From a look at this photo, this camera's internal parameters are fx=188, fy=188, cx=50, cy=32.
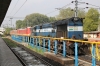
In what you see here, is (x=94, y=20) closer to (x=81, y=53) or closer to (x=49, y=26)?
(x=49, y=26)

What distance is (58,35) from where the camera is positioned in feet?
58.5

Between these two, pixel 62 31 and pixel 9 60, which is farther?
pixel 62 31

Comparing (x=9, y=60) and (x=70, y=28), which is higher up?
(x=70, y=28)

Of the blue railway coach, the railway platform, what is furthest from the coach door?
the railway platform

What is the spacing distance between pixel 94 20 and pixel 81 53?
162ft

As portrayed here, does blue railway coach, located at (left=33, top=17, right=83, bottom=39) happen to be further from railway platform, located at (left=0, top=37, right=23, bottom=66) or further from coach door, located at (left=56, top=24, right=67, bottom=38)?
railway platform, located at (left=0, top=37, right=23, bottom=66)

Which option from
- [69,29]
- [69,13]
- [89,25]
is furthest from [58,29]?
[69,13]

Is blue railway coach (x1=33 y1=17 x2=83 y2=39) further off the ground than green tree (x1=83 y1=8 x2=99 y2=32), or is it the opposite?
green tree (x1=83 y1=8 x2=99 y2=32)

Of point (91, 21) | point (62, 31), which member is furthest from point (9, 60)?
point (91, 21)

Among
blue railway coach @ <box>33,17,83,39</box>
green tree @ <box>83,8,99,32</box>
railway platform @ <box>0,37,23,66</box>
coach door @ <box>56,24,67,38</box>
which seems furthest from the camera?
green tree @ <box>83,8,99,32</box>

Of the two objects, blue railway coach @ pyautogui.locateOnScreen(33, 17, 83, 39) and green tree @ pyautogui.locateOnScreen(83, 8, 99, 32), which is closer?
blue railway coach @ pyautogui.locateOnScreen(33, 17, 83, 39)

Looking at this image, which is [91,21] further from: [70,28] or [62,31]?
[70,28]

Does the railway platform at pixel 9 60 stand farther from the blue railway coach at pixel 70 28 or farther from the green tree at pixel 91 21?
the green tree at pixel 91 21

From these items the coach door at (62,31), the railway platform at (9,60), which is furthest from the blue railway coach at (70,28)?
the railway platform at (9,60)
